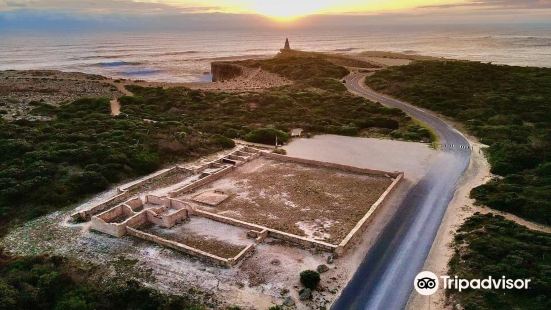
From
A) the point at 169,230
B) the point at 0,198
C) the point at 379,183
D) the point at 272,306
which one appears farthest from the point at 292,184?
the point at 0,198

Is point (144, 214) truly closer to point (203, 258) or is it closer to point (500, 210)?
point (203, 258)

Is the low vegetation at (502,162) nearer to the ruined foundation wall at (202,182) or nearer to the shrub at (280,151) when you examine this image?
the shrub at (280,151)

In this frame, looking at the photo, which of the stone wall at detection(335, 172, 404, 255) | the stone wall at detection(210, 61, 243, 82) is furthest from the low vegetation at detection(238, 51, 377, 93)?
the stone wall at detection(335, 172, 404, 255)

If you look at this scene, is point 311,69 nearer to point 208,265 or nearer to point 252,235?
point 252,235

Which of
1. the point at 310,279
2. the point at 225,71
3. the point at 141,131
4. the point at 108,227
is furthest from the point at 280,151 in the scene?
the point at 225,71

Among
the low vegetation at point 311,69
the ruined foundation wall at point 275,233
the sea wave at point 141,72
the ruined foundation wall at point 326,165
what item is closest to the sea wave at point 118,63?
the sea wave at point 141,72

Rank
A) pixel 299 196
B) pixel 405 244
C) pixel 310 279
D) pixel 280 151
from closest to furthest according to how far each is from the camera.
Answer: pixel 310 279, pixel 405 244, pixel 299 196, pixel 280 151
